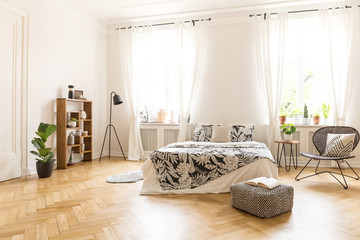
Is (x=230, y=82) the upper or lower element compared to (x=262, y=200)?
upper

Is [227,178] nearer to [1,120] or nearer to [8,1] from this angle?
[1,120]

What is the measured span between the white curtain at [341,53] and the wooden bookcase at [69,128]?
471cm

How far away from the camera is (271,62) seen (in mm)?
5512

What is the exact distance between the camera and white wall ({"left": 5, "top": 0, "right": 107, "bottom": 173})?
182 inches

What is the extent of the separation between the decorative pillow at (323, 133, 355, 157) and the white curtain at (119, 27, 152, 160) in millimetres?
3654

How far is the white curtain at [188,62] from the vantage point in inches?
230

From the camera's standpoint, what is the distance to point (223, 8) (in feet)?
18.7

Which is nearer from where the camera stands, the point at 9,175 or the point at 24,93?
the point at 9,175

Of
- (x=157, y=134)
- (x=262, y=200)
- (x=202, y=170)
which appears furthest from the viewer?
(x=157, y=134)

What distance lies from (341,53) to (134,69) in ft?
13.5

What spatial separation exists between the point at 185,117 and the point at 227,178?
2496mm

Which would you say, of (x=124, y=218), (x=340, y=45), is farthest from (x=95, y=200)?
(x=340, y=45)

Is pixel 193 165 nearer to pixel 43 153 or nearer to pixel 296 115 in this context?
pixel 43 153

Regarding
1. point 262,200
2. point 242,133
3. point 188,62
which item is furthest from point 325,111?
point 262,200
